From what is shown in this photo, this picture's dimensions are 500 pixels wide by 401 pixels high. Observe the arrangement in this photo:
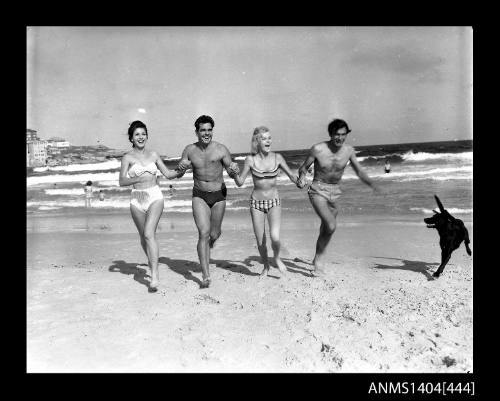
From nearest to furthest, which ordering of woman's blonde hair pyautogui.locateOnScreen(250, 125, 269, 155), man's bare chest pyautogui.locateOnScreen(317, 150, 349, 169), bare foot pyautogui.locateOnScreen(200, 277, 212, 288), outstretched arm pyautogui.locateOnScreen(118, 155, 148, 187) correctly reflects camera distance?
outstretched arm pyautogui.locateOnScreen(118, 155, 148, 187), bare foot pyautogui.locateOnScreen(200, 277, 212, 288), man's bare chest pyautogui.locateOnScreen(317, 150, 349, 169), woman's blonde hair pyautogui.locateOnScreen(250, 125, 269, 155)

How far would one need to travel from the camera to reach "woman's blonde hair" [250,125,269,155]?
633 centimetres

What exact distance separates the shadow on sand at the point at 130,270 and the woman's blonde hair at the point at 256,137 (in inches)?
93.1

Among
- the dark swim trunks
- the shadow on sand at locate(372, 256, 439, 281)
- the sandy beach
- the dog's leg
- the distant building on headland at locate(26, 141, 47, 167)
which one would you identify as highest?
the distant building on headland at locate(26, 141, 47, 167)

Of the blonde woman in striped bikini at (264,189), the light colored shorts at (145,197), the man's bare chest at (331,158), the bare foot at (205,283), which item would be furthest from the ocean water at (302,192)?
the light colored shorts at (145,197)

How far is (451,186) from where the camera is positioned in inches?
706

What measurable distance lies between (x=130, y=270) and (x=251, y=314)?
108 inches

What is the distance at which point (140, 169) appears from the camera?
5875mm

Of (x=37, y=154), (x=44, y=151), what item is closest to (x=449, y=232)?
(x=37, y=154)

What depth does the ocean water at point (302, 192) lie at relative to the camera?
44.9ft

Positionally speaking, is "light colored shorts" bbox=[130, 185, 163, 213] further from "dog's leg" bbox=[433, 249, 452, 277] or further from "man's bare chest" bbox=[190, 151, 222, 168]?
"dog's leg" bbox=[433, 249, 452, 277]

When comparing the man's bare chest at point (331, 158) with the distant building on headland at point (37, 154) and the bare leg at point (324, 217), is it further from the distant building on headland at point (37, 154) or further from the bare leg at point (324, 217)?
the distant building on headland at point (37, 154)

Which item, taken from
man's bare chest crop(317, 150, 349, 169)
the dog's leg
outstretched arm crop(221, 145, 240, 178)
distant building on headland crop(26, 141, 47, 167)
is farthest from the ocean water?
outstretched arm crop(221, 145, 240, 178)

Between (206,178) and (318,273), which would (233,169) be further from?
(318,273)

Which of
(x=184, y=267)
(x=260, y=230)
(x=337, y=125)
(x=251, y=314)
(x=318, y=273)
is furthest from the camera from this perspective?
(x=184, y=267)
